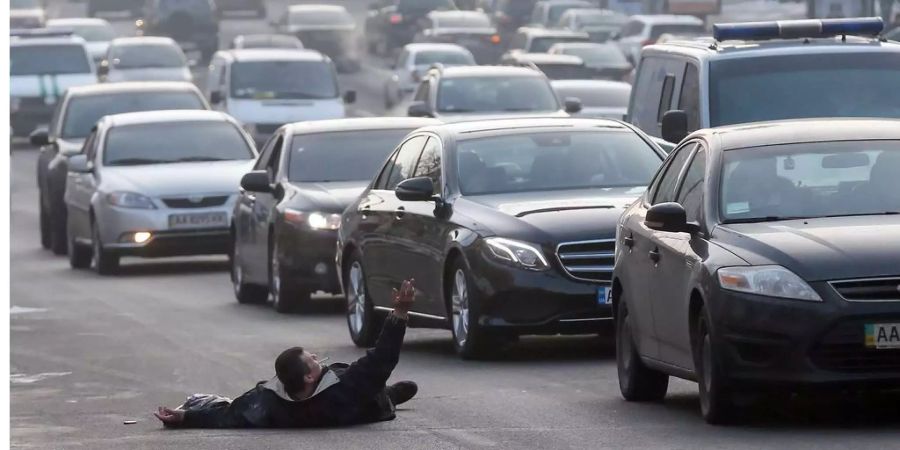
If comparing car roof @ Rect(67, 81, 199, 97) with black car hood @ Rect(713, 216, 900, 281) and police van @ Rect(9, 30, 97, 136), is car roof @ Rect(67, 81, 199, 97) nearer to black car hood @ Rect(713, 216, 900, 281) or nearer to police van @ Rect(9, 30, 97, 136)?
police van @ Rect(9, 30, 97, 136)

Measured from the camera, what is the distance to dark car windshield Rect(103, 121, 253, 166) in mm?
24578

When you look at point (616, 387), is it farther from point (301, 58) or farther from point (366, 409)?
point (301, 58)

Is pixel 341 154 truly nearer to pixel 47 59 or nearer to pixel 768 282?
pixel 768 282

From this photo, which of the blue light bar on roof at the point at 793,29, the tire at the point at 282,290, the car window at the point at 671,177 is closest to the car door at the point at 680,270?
the car window at the point at 671,177

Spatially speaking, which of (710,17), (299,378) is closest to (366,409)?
(299,378)

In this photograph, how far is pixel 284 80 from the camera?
3716 cm

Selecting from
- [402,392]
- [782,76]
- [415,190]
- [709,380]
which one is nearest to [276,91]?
A: [782,76]

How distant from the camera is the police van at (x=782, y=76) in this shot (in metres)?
15.6

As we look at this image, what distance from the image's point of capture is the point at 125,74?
50.7m

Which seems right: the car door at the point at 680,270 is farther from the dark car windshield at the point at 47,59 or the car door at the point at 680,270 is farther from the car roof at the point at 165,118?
the dark car windshield at the point at 47,59

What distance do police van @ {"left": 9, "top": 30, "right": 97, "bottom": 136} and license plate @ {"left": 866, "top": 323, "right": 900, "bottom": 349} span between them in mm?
35970

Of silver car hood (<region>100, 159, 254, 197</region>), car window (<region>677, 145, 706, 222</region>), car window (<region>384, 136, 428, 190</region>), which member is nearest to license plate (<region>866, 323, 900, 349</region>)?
car window (<region>677, 145, 706, 222</region>)

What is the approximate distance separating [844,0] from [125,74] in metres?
15.5

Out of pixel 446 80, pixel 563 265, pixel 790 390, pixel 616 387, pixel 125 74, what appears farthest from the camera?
pixel 125 74
